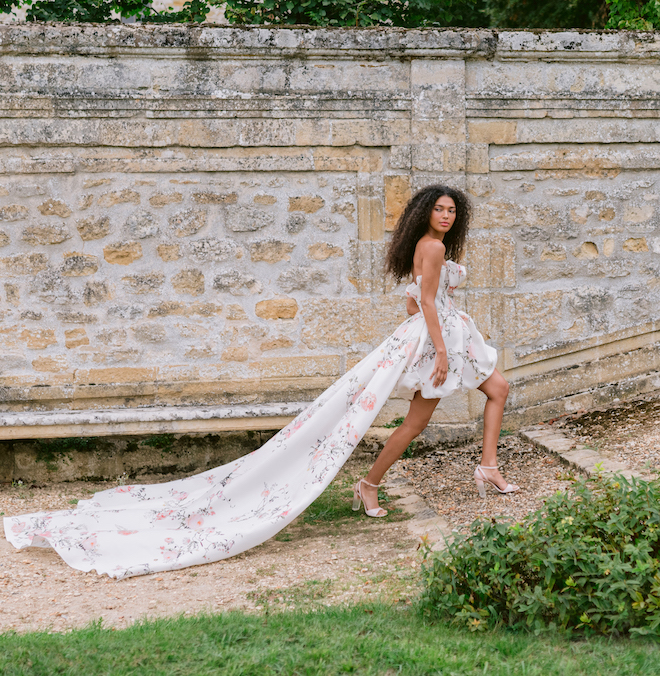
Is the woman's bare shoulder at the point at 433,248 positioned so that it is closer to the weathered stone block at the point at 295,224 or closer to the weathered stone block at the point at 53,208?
the weathered stone block at the point at 295,224

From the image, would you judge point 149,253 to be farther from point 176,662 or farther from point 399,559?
point 176,662

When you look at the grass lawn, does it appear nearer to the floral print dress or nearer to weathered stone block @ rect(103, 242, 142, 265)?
the floral print dress

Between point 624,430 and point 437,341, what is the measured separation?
5.61 feet

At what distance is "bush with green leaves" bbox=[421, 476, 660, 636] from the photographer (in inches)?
99.7

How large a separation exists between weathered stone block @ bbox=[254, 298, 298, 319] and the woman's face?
4.61ft

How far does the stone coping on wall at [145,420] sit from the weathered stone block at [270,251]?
0.98 meters

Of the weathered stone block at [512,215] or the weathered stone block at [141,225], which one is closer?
the weathered stone block at [141,225]

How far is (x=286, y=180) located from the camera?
5.09 metres

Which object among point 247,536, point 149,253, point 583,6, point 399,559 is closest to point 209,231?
point 149,253

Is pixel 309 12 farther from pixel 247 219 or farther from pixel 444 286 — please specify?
pixel 444 286

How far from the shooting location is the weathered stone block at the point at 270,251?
509 centimetres

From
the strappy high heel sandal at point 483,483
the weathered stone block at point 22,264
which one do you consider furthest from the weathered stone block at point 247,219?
the strappy high heel sandal at point 483,483

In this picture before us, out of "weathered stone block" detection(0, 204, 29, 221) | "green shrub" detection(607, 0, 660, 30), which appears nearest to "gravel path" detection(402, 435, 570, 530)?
"weathered stone block" detection(0, 204, 29, 221)

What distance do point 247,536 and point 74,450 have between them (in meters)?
1.98
